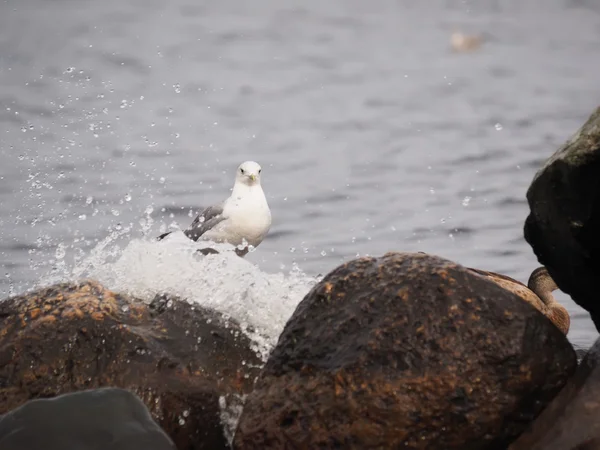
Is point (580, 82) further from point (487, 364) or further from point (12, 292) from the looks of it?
point (487, 364)

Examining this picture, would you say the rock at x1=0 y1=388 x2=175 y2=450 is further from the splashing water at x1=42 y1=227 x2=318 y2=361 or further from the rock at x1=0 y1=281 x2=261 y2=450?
the splashing water at x1=42 y1=227 x2=318 y2=361

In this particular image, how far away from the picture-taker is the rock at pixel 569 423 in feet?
13.1

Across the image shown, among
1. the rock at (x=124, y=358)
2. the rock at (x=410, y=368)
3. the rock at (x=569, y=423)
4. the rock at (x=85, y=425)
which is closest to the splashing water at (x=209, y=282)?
the rock at (x=124, y=358)

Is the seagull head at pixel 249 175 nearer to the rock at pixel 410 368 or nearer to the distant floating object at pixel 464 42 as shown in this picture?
the rock at pixel 410 368

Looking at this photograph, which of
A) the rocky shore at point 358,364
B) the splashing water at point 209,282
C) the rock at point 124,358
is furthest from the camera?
the splashing water at point 209,282

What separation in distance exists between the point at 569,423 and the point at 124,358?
1838mm

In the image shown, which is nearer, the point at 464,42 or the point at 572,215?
the point at 572,215

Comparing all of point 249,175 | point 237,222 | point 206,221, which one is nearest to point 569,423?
point 237,222

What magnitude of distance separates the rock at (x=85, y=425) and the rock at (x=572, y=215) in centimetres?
185

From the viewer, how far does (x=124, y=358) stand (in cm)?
432

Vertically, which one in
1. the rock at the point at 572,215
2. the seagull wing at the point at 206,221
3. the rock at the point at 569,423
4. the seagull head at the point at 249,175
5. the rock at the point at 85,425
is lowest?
the seagull wing at the point at 206,221

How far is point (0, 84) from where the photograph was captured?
1368 cm

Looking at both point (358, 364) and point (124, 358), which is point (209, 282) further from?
point (358, 364)

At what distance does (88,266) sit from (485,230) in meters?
5.60
